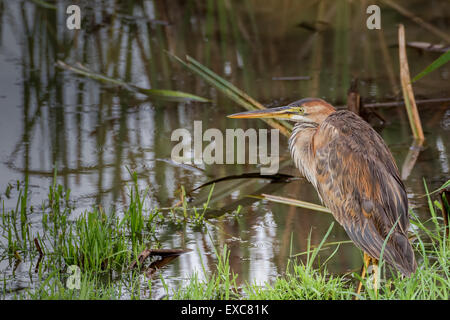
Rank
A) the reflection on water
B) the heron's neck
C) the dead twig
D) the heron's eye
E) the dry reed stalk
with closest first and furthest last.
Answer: the dead twig → the heron's neck → the heron's eye → the reflection on water → the dry reed stalk

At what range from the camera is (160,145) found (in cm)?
704

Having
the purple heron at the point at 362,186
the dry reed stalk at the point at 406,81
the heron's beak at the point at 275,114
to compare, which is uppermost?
the dry reed stalk at the point at 406,81

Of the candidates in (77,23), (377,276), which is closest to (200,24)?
(77,23)

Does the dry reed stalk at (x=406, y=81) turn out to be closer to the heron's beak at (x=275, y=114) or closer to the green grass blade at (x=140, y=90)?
the heron's beak at (x=275, y=114)

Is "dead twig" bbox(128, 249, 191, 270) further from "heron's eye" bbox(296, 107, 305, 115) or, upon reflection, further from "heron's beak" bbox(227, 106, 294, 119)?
"heron's eye" bbox(296, 107, 305, 115)

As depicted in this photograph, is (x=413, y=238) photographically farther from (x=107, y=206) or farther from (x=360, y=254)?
(x=107, y=206)

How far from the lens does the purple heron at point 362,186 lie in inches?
174

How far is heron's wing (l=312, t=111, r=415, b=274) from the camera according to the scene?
4.46 m

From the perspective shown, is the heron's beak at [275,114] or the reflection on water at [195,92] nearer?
the heron's beak at [275,114]

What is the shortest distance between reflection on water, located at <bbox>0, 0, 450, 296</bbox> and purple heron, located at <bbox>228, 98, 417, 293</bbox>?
1.31 feet

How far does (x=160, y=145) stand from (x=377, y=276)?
3126 mm

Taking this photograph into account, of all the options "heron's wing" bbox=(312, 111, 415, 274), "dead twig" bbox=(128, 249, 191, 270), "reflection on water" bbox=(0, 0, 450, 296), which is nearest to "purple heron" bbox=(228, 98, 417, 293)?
"heron's wing" bbox=(312, 111, 415, 274)

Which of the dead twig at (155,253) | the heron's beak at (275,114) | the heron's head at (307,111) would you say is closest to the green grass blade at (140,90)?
the heron's beak at (275,114)

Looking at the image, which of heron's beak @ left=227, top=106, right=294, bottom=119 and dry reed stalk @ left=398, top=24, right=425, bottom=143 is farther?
dry reed stalk @ left=398, top=24, right=425, bottom=143
